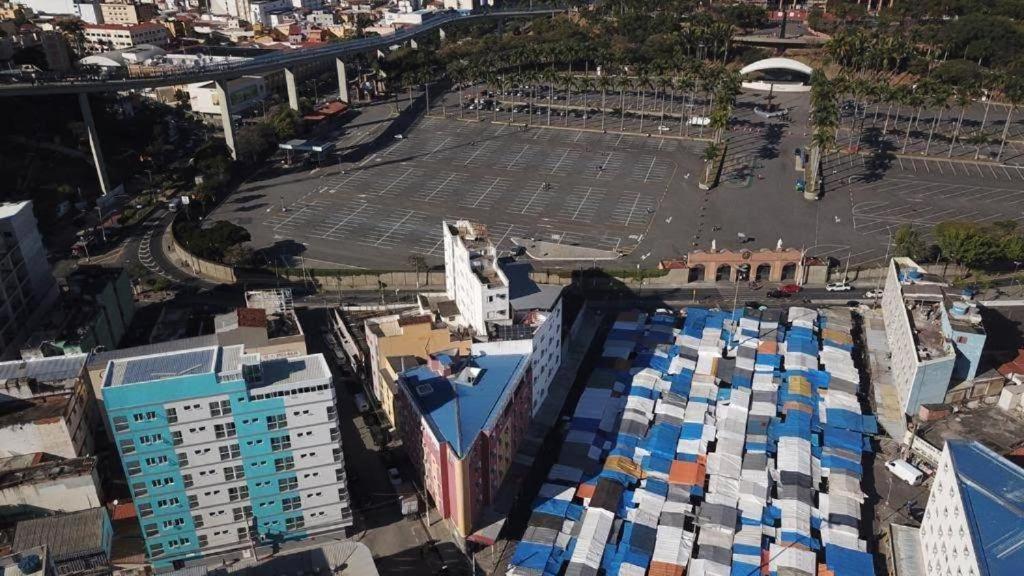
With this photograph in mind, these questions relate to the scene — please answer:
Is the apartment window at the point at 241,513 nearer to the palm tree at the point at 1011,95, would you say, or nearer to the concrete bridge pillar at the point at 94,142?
the concrete bridge pillar at the point at 94,142

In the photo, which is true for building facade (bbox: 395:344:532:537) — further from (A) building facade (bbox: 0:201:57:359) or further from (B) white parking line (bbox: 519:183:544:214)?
(B) white parking line (bbox: 519:183:544:214)

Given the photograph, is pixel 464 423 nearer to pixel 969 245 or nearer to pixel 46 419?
pixel 46 419

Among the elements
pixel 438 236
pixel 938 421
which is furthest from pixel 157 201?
pixel 938 421

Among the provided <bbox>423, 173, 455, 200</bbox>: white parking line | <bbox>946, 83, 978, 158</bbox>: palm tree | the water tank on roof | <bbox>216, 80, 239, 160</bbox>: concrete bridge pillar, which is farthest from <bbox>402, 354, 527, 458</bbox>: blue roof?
<bbox>946, 83, 978, 158</bbox>: palm tree

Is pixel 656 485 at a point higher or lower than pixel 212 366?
lower

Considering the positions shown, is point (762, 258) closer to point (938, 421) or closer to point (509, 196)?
point (938, 421)
